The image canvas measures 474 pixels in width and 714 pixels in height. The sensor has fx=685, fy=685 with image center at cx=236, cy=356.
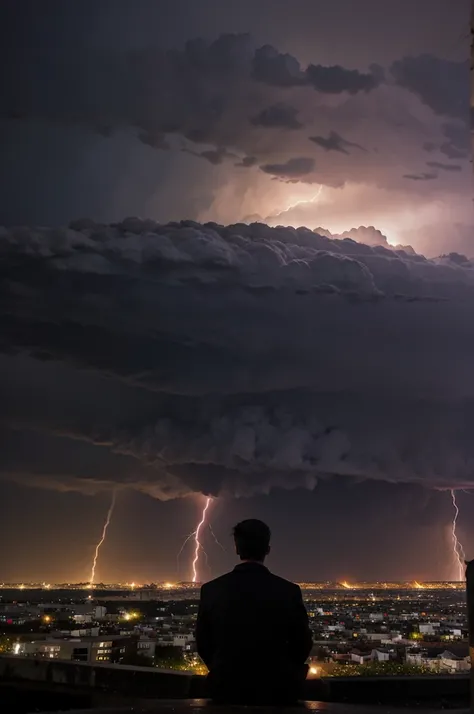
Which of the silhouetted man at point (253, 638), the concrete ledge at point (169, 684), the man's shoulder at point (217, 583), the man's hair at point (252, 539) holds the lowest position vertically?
the concrete ledge at point (169, 684)

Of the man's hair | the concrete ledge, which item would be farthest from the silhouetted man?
the concrete ledge

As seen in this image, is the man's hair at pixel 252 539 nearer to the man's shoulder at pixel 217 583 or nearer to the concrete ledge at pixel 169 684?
the man's shoulder at pixel 217 583

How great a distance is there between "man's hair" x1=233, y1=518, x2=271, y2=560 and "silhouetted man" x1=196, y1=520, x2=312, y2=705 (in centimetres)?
14

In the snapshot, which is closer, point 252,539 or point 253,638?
point 253,638

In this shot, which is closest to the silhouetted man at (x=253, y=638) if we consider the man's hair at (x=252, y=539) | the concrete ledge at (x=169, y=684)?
the man's hair at (x=252, y=539)

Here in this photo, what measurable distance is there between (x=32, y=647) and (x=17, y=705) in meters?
2.16

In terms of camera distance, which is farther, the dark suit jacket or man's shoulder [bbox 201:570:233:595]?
man's shoulder [bbox 201:570:233:595]

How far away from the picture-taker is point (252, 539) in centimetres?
339

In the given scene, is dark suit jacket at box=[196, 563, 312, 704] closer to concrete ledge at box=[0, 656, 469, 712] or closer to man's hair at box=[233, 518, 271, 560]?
man's hair at box=[233, 518, 271, 560]

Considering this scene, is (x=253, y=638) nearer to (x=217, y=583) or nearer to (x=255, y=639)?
(x=255, y=639)

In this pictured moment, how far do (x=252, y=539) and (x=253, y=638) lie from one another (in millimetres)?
491

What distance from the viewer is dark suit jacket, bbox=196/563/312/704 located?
3.02m

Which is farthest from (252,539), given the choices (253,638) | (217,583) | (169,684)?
(169,684)

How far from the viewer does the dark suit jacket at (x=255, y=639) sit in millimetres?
3018
